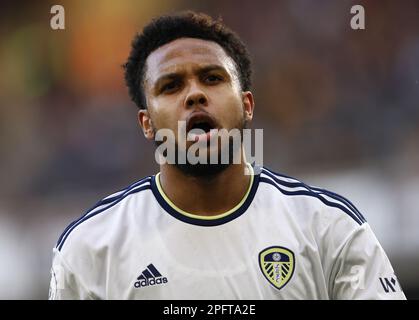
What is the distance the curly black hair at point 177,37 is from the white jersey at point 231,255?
695 millimetres

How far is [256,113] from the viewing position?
23.2 ft

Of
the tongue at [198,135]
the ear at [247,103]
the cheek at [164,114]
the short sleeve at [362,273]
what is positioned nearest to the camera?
the short sleeve at [362,273]

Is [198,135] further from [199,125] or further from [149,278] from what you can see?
[149,278]

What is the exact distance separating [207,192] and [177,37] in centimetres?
78

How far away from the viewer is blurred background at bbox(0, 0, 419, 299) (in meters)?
6.38

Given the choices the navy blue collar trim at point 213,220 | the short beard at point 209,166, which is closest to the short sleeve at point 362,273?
the navy blue collar trim at point 213,220

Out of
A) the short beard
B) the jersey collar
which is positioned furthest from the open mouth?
the jersey collar

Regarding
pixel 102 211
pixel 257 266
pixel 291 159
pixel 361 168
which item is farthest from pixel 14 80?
pixel 257 266

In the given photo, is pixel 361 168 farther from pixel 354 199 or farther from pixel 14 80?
pixel 14 80

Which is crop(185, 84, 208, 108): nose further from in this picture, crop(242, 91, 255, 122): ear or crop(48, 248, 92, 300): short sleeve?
crop(48, 248, 92, 300): short sleeve

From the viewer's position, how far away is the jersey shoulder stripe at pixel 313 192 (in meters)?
2.84

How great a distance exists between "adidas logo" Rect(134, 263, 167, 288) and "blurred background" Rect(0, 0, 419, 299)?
11.6 ft

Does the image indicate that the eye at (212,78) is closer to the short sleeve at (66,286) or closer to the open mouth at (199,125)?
the open mouth at (199,125)
